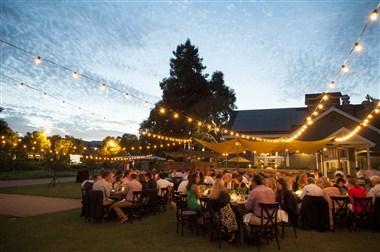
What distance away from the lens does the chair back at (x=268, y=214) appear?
18.3 feet

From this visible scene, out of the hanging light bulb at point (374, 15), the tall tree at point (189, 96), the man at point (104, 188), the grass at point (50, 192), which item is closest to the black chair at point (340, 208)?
the hanging light bulb at point (374, 15)

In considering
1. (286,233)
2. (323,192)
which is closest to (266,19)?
(323,192)

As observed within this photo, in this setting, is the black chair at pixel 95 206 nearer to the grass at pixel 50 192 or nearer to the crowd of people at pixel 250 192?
the crowd of people at pixel 250 192

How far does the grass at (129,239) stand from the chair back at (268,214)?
468 millimetres

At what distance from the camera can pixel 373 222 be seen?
684cm

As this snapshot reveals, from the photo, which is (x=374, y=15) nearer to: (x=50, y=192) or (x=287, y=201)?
(x=287, y=201)

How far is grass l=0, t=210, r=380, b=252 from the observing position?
18.5 ft

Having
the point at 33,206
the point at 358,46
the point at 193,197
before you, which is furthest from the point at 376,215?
the point at 33,206

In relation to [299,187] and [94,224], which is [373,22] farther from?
[94,224]

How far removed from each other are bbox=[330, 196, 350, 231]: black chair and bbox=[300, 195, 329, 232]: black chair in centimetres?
38

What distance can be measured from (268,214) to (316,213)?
1.99m

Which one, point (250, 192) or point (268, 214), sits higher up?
point (250, 192)

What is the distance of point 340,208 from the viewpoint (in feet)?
23.6

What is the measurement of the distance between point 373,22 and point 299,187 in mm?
5370
